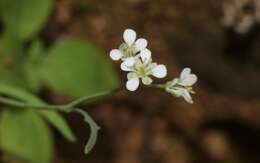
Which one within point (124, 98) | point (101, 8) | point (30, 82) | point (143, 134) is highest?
point (101, 8)

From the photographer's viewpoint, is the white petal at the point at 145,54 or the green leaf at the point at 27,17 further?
the green leaf at the point at 27,17

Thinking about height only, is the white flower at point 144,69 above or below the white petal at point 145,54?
below

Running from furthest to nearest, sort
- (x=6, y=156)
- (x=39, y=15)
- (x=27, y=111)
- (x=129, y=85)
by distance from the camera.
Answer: (x=6, y=156) < (x=39, y=15) < (x=27, y=111) < (x=129, y=85)

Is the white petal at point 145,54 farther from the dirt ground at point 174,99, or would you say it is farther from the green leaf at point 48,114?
the dirt ground at point 174,99

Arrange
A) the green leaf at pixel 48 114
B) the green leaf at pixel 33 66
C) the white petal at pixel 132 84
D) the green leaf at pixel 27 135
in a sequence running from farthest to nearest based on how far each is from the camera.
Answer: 1. the green leaf at pixel 33 66
2. the green leaf at pixel 27 135
3. the green leaf at pixel 48 114
4. the white petal at pixel 132 84

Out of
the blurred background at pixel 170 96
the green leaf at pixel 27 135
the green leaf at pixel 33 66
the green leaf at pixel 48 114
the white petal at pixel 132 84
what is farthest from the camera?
the blurred background at pixel 170 96

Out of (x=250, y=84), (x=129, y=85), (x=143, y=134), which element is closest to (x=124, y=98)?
(x=143, y=134)

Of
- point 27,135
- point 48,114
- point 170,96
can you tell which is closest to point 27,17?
point 27,135

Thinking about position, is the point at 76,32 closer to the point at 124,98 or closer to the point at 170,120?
the point at 124,98

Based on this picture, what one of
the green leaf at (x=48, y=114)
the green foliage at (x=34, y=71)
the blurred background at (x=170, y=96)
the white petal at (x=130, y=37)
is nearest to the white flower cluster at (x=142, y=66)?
the white petal at (x=130, y=37)
